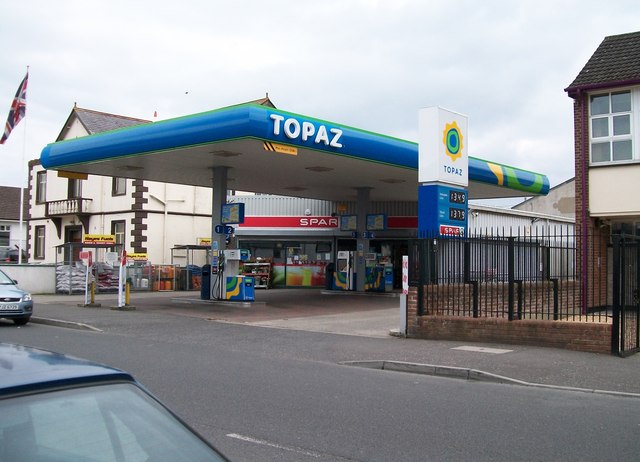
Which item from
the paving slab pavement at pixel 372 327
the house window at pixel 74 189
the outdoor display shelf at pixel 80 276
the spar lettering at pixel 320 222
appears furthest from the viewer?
the house window at pixel 74 189

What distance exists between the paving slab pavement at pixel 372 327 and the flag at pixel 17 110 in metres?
9.61

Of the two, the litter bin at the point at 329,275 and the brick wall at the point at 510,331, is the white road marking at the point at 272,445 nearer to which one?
the brick wall at the point at 510,331

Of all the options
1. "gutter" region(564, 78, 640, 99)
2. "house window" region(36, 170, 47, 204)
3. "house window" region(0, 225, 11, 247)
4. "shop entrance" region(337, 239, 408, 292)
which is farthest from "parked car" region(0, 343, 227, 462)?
"house window" region(0, 225, 11, 247)

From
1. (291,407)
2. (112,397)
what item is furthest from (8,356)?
(291,407)

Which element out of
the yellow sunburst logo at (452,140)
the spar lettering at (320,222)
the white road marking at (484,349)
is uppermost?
the yellow sunburst logo at (452,140)

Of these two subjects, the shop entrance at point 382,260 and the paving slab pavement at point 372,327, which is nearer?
the paving slab pavement at point 372,327

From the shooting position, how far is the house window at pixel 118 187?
35.6 metres

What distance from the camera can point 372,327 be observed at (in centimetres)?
1745

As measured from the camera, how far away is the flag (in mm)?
32156

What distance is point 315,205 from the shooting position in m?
34.6

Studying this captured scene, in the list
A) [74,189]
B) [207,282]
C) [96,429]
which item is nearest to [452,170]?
[207,282]

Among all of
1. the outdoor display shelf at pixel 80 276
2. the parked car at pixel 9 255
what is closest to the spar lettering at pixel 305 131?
the outdoor display shelf at pixel 80 276

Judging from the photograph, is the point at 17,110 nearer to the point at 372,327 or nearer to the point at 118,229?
the point at 118,229

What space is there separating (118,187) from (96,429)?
35.1 metres
